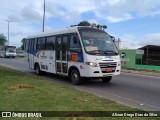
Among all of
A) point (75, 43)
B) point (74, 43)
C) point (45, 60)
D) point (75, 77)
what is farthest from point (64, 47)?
point (45, 60)

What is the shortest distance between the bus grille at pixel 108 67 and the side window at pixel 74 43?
1415 mm

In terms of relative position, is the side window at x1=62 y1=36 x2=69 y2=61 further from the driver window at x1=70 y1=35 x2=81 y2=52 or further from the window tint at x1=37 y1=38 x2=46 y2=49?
the window tint at x1=37 y1=38 x2=46 y2=49

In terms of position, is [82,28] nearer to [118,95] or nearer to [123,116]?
[118,95]

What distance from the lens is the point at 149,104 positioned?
10.2 meters

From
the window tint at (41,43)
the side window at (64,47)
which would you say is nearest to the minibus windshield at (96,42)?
the side window at (64,47)

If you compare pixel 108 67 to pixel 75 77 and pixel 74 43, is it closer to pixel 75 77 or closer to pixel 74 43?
pixel 75 77

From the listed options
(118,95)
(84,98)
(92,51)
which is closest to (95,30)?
(92,51)

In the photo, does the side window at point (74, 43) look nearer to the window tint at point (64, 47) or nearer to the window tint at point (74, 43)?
the window tint at point (74, 43)

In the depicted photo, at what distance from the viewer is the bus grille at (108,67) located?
46.1 feet

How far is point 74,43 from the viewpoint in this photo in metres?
14.9

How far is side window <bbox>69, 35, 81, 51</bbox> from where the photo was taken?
14.5m

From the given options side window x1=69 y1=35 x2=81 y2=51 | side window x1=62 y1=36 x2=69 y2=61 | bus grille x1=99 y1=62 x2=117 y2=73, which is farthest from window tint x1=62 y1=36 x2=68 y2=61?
bus grille x1=99 y1=62 x2=117 y2=73

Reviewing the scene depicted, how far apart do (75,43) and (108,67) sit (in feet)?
6.65

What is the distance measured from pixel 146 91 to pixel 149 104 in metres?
3.01
